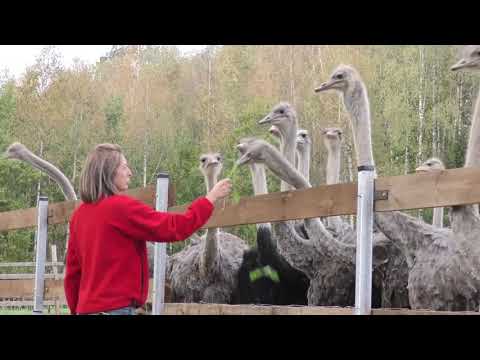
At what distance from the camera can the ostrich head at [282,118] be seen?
7.14 m

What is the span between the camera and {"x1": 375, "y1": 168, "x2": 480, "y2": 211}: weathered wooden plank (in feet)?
9.04

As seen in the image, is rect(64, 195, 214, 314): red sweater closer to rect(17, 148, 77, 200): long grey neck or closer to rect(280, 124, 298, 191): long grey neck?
rect(280, 124, 298, 191): long grey neck

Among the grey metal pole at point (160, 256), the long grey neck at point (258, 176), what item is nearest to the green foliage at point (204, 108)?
the long grey neck at point (258, 176)

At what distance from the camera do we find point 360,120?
19.5ft

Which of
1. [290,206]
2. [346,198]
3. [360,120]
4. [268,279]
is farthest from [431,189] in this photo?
[268,279]

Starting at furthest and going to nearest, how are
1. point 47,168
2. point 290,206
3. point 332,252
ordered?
point 47,168, point 332,252, point 290,206

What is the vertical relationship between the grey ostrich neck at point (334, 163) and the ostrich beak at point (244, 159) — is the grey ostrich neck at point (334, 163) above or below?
above

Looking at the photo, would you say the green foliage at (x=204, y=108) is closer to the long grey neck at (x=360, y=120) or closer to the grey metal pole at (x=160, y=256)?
the long grey neck at (x=360, y=120)

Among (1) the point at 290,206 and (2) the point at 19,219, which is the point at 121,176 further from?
(2) the point at 19,219

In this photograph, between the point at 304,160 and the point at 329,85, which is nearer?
the point at 329,85

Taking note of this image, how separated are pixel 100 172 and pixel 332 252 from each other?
3.38 m
